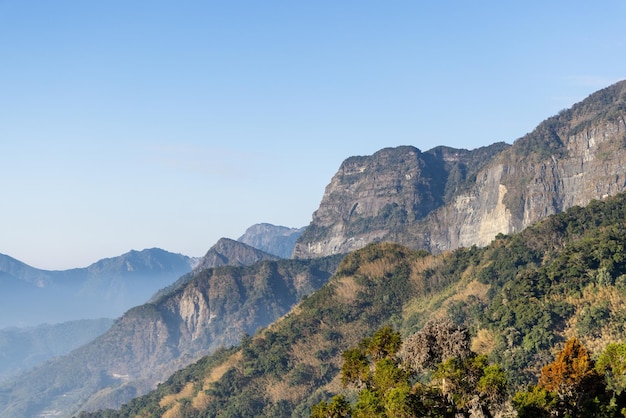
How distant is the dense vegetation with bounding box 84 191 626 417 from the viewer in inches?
1907

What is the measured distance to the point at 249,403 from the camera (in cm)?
12606

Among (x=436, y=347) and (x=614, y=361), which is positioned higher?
(x=436, y=347)

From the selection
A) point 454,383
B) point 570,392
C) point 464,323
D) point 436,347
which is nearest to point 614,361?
point 570,392

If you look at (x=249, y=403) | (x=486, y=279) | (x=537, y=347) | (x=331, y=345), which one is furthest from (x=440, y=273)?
(x=537, y=347)

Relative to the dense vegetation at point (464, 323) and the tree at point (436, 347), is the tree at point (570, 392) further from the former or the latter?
the tree at point (436, 347)

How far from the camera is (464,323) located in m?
120

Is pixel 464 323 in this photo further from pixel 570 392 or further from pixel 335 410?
pixel 335 410

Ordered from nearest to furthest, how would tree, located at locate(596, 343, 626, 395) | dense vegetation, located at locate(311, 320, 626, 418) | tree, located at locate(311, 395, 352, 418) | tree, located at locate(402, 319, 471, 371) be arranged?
dense vegetation, located at locate(311, 320, 626, 418), tree, located at locate(311, 395, 352, 418), tree, located at locate(402, 319, 471, 371), tree, located at locate(596, 343, 626, 395)

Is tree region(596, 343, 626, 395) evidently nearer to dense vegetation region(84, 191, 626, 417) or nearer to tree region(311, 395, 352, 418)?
dense vegetation region(84, 191, 626, 417)

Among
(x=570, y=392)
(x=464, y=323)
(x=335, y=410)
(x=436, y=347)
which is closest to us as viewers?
(x=335, y=410)

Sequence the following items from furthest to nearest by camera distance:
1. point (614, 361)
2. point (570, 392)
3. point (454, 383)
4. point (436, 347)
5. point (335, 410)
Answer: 1. point (570, 392)
2. point (614, 361)
3. point (436, 347)
4. point (335, 410)
5. point (454, 383)

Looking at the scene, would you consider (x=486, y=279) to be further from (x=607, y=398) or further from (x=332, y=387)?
(x=607, y=398)

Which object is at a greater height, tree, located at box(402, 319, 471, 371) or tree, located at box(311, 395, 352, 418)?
tree, located at box(402, 319, 471, 371)

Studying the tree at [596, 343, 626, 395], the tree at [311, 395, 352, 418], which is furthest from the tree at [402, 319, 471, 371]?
the tree at [596, 343, 626, 395]
